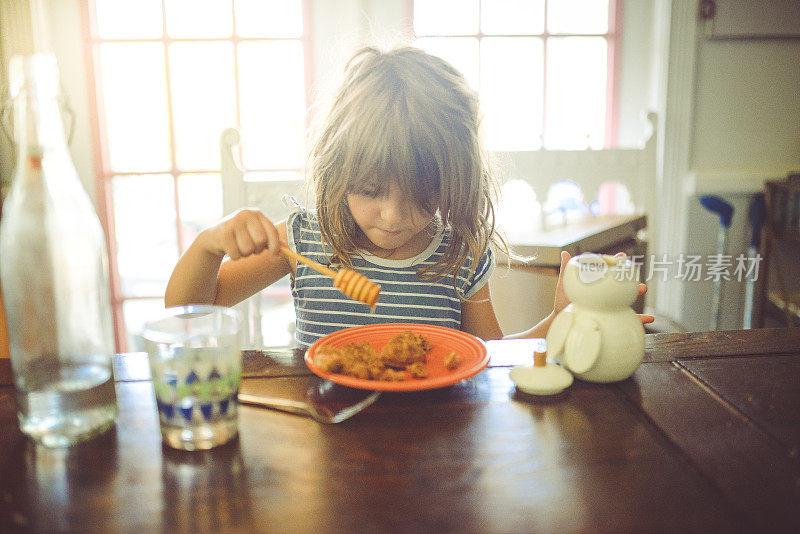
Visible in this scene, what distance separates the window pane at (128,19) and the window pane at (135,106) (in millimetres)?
40

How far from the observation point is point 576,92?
2.38 m

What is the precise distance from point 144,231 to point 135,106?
445mm

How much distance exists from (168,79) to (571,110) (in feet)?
4.77

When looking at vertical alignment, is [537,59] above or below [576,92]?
above

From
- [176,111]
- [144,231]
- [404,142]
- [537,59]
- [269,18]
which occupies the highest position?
[269,18]

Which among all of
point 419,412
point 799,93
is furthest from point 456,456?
point 799,93

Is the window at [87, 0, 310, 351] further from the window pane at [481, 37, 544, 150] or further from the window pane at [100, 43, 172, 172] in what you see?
the window pane at [481, 37, 544, 150]

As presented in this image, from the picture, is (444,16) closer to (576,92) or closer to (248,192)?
(576,92)

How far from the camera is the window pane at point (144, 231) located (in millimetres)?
2336

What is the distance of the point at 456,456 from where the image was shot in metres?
0.55

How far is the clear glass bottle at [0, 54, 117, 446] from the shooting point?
56 cm

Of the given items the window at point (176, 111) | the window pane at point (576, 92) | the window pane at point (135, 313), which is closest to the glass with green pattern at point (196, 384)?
the window at point (176, 111)

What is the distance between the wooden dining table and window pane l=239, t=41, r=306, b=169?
5.55 feet

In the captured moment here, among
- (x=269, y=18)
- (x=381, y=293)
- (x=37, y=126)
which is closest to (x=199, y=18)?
(x=269, y=18)
